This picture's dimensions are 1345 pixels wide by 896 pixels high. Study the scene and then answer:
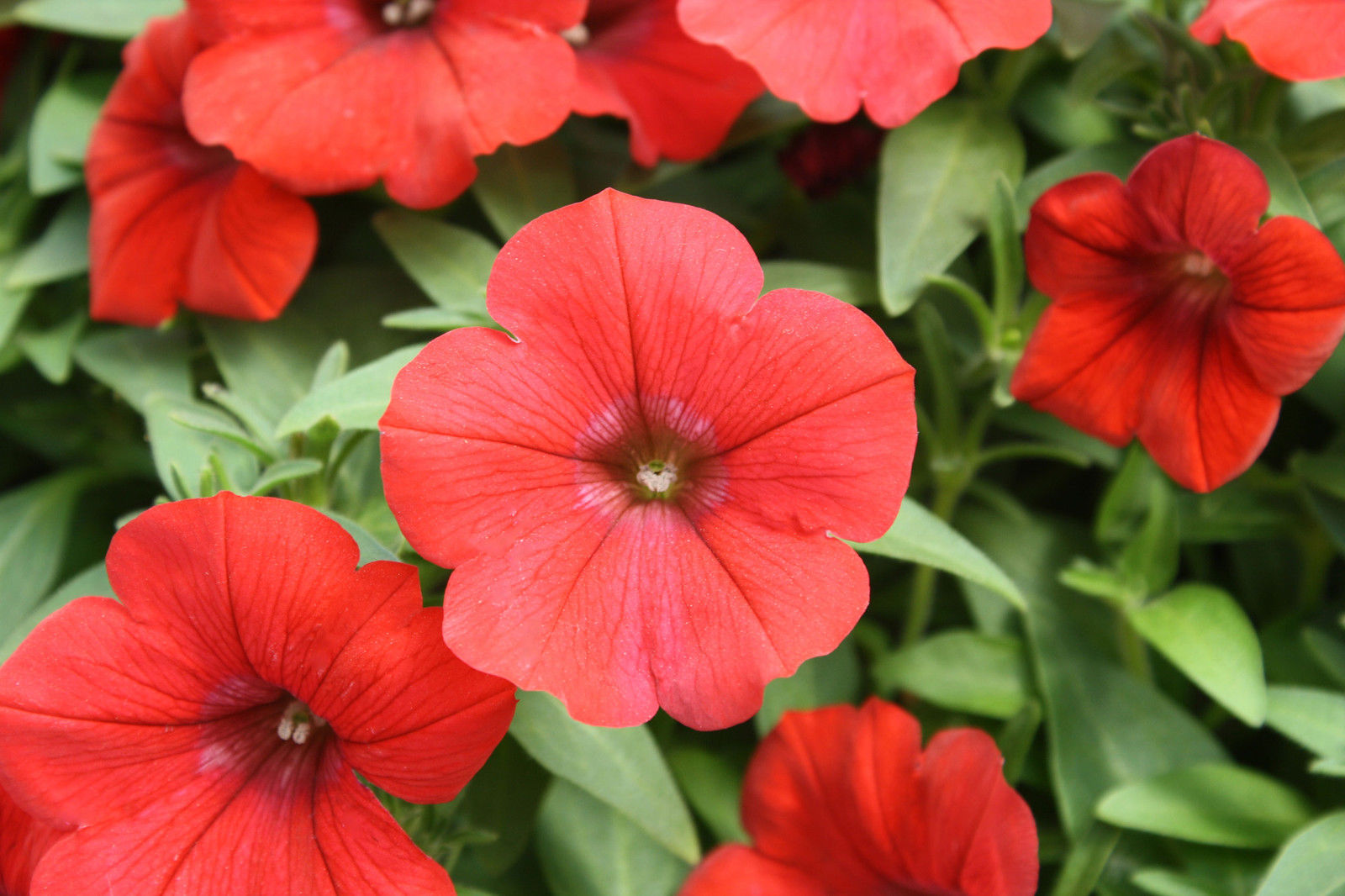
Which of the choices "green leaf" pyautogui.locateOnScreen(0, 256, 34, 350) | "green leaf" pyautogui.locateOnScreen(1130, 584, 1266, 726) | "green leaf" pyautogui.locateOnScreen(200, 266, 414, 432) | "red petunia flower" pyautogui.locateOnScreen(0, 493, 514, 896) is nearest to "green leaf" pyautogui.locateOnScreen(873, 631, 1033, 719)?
"green leaf" pyautogui.locateOnScreen(1130, 584, 1266, 726)

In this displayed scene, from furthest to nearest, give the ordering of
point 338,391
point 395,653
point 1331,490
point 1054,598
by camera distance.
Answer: point 1054,598 < point 1331,490 < point 338,391 < point 395,653

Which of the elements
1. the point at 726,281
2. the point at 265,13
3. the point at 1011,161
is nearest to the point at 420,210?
the point at 265,13

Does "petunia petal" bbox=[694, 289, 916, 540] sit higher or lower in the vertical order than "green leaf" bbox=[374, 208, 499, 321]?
higher

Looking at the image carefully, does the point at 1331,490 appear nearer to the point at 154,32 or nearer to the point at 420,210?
the point at 420,210

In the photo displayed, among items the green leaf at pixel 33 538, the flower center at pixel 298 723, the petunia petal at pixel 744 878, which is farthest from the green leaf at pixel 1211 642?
the green leaf at pixel 33 538

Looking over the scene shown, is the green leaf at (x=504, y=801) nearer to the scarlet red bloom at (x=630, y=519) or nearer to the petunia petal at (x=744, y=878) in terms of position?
the petunia petal at (x=744, y=878)

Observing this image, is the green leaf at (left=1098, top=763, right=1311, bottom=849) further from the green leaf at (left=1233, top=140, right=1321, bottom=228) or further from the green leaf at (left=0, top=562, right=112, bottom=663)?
the green leaf at (left=0, top=562, right=112, bottom=663)
